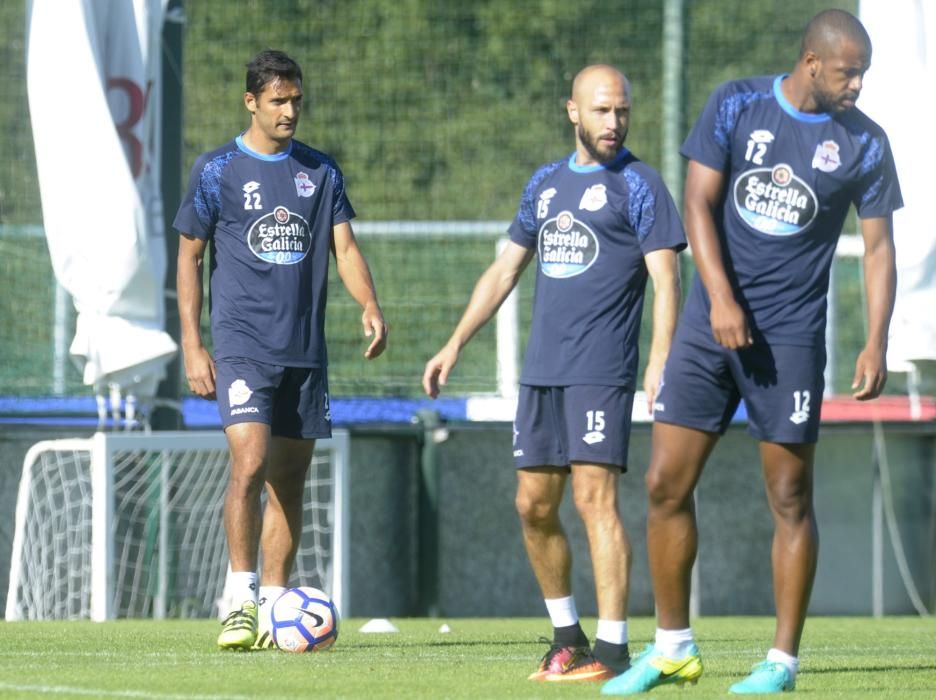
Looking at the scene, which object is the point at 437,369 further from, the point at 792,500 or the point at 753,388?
the point at 792,500

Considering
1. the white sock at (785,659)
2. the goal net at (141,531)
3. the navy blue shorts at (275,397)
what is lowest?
the goal net at (141,531)

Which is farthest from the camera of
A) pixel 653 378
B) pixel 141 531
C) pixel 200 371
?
pixel 141 531

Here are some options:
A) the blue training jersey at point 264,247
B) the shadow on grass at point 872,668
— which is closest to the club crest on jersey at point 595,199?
the blue training jersey at point 264,247

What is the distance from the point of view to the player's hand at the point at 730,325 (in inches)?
232

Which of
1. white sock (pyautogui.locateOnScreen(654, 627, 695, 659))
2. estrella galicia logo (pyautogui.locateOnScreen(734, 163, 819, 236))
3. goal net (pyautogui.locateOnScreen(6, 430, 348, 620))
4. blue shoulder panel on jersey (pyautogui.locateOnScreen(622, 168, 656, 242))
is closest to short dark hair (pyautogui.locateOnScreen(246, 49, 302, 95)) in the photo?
blue shoulder panel on jersey (pyautogui.locateOnScreen(622, 168, 656, 242))

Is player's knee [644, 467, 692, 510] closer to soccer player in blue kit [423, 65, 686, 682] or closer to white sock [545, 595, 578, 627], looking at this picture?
soccer player in blue kit [423, 65, 686, 682]

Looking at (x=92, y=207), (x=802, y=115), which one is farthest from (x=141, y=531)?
(x=802, y=115)

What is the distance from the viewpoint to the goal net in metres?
11.2

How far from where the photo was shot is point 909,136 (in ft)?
38.4

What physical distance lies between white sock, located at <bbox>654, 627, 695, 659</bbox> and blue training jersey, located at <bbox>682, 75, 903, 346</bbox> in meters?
0.94

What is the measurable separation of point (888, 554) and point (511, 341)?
2.97m

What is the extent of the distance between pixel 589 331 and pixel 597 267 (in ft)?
0.73

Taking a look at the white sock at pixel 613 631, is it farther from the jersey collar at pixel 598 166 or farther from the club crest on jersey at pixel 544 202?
the jersey collar at pixel 598 166

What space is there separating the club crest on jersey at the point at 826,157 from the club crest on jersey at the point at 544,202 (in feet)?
3.88
